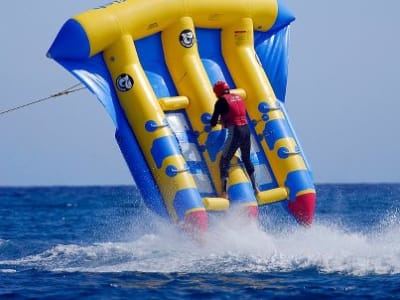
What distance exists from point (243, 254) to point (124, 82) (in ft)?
8.42

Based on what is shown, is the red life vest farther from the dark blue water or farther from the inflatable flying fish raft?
the dark blue water

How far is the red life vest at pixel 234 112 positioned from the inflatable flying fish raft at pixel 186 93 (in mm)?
295

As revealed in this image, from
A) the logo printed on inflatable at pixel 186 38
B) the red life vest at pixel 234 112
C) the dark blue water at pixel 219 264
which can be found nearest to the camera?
the dark blue water at pixel 219 264

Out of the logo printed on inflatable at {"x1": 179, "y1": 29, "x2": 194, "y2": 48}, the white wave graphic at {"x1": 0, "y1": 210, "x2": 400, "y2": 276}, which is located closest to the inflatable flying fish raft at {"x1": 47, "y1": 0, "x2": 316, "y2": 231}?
the logo printed on inflatable at {"x1": 179, "y1": 29, "x2": 194, "y2": 48}

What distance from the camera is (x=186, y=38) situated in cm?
1277

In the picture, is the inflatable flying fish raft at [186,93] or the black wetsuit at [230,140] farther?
the black wetsuit at [230,140]

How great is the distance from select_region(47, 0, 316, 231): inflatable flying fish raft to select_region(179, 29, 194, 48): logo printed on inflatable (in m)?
0.01

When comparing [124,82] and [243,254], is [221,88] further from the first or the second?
[243,254]

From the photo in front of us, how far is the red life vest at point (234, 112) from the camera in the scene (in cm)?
1209

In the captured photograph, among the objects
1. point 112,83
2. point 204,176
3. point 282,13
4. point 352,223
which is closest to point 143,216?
point 204,176

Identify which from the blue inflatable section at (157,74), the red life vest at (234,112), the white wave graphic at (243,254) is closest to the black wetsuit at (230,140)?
the red life vest at (234,112)

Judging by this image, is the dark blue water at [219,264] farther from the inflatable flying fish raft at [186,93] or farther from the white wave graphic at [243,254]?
the inflatable flying fish raft at [186,93]

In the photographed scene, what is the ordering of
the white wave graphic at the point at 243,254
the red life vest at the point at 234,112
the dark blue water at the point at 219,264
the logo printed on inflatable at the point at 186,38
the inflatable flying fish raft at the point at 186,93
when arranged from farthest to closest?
the logo printed on inflatable at the point at 186,38
the red life vest at the point at 234,112
the inflatable flying fish raft at the point at 186,93
the white wave graphic at the point at 243,254
the dark blue water at the point at 219,264

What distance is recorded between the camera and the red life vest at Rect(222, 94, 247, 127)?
12.1 m
